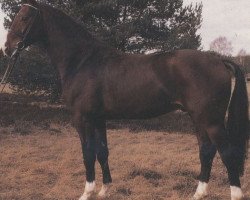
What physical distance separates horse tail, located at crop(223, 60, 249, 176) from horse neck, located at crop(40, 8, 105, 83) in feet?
5.74

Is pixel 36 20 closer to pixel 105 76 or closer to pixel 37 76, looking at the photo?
pixel 105 76

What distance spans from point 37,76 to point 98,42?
5797 millimetres

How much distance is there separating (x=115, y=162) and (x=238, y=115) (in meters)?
2.68

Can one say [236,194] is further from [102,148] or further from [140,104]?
[102,148]

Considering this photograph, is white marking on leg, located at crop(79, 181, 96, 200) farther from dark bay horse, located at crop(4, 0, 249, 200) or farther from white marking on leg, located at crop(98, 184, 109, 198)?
white marking on leg, located at crop(98, 184, 109, 198)

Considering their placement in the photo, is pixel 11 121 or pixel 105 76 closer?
pixel 105 76

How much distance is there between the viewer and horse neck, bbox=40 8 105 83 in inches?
190

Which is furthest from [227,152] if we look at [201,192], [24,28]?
[24,28]

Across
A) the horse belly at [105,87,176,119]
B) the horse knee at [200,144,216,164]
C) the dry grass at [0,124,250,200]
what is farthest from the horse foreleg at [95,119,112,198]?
the horse knee at [200,144,216,164]

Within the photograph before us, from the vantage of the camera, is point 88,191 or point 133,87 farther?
point 88,191

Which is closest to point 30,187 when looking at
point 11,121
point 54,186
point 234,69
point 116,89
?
point 54,186

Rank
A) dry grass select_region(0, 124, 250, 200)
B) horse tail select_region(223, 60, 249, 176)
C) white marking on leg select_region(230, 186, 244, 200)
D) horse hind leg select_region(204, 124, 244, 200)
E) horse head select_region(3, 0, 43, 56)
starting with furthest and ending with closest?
dry grass select_region(0, 124, 250, 200) < horse head select_region(3, 0, 43, 56) < horse tail select_region(223, 60, 249, 176) < white marking on leg select_region(230, 186, 244, 200) < horse hind leg select_region(204, 124, 244, 200)

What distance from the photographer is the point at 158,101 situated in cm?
434

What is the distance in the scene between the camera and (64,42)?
4863 millimetres
